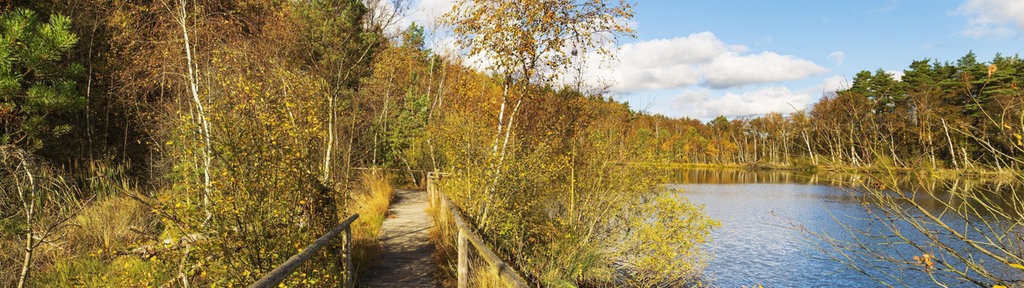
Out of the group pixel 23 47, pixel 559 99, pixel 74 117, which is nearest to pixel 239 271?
pixel 23 47

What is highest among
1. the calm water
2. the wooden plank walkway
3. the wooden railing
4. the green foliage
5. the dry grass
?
the green foliage

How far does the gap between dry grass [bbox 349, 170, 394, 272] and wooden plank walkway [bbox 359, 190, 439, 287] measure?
0.16m

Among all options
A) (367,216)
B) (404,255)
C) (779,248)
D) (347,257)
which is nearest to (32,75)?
(367,216)

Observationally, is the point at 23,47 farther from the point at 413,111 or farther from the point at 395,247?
the point at 413,111

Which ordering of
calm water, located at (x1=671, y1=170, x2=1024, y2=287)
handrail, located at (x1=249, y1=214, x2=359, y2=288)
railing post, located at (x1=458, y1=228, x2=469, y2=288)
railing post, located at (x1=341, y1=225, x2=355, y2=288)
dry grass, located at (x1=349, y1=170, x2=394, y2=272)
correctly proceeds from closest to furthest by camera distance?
handrail, located at (x1=249, y1=214, x2=359, y2=288), railing post, located at (x1=458, y1=228, x2=469, y2=288), railing post, located at (x1=341, y1=225, x2=355, y2=288), dry grass, located at (x1=349, y1=170, x2=394, y2=272), calm water, located at (x1=671, y1=170, x2=1024, y2=287)

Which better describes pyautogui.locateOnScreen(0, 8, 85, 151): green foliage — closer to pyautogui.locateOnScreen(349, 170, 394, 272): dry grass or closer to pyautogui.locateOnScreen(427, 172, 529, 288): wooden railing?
pyautogui.locateOnScreen(349, 170, 394, 272): dry grass

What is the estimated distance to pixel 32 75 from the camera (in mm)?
12086

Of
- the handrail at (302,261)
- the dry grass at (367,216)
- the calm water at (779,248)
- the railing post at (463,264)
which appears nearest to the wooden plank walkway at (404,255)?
the dry grass at (367,216)

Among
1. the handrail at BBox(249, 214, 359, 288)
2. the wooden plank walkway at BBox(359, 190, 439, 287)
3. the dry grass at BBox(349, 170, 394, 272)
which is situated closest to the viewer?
the handrail at BBox(249, 214, 359, 288)

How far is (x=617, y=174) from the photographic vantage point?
9664 millimetres

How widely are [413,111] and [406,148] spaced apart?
1.97 m

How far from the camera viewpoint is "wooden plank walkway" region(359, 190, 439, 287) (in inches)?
279

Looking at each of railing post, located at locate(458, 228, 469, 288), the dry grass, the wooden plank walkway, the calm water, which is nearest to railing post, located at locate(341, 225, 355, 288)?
the wooden plank walkway

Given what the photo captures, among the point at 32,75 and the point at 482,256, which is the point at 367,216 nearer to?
the point at 482,256
